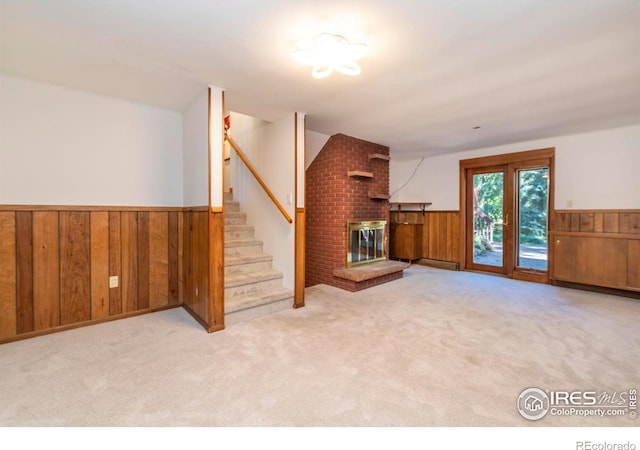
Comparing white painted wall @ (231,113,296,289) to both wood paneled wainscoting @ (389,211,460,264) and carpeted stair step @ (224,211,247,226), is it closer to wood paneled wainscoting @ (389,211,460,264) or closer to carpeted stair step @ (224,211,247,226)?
carpeted stair step @ (224,211,247,226)

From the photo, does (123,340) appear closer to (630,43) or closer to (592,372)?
(592,372)

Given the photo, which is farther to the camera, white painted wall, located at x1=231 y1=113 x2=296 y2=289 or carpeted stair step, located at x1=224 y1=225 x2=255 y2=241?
carpeted stair step, located at x1=224 y1=225 x2=255 y2=241

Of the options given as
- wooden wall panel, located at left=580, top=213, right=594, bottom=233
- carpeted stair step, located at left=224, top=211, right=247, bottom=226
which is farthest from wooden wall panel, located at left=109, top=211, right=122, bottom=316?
wooden wall panel, located at left=580, top=213, right=594, bottom=233

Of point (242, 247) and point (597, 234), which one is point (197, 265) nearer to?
point (242, 247)

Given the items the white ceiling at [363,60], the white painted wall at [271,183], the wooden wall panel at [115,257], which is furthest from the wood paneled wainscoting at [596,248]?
the wooden wall panel at [115,257]

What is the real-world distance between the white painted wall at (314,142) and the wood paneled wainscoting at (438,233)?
264 centimetres

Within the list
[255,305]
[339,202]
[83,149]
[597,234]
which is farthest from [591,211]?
[83,149]

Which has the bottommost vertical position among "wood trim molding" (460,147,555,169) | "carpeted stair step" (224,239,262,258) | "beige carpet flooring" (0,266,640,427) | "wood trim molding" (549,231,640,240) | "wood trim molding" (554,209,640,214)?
"beige carpet flooring" (0,266,640,427)

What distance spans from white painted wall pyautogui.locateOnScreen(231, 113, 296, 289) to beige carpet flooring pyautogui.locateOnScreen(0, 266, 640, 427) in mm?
815

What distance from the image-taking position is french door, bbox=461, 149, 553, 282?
4.50m

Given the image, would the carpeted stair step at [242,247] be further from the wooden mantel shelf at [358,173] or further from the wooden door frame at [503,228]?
the wooden door frame at [503,228]

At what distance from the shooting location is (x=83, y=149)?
2.74 metres

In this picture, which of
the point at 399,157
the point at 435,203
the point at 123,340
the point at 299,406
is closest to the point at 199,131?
the point at 123,340

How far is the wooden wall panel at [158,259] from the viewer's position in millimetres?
3133
